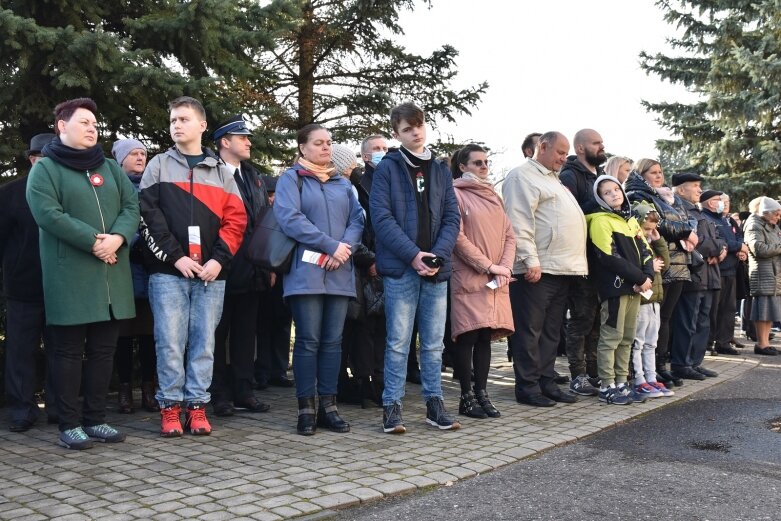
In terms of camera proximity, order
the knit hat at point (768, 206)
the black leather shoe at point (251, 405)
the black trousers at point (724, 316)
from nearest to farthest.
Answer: the black leather shoe at point (251, 405)
the black trousers at point (724, 316)
the knit hat at point (768, 206)

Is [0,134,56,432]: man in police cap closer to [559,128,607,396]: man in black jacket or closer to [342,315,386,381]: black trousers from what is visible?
[342,315,386,381]: black trousers

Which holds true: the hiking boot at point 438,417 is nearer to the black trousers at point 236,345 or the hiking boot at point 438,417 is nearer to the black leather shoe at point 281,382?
the black trousers at point 236,345

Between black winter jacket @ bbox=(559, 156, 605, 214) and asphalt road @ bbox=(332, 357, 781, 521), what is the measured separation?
209 centimetres

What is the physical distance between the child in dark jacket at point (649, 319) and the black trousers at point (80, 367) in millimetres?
4547

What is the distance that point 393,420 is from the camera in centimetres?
575

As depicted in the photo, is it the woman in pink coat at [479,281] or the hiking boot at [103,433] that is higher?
the woman in pink coat at [479,281]

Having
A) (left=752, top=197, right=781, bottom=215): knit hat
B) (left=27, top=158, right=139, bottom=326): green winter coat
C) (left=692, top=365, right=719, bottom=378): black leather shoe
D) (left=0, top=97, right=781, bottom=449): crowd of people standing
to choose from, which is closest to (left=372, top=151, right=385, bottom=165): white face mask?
(left=0, top=97, right=781, bottom=449): crowd of people standing

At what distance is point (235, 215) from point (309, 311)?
919mm

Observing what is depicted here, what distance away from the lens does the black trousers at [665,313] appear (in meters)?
8.32

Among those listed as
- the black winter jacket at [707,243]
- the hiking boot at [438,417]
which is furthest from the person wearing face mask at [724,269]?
the hiking boot at [438,417]

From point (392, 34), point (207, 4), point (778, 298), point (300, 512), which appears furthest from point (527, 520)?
point (392, 34)

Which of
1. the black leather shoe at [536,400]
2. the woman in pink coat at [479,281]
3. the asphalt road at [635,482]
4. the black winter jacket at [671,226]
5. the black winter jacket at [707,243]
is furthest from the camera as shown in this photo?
the black winter jacket at [707,243]

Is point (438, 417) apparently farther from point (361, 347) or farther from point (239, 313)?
point (239, 313)

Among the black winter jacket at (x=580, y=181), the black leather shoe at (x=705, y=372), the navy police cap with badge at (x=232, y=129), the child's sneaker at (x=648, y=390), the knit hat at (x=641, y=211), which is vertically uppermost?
the navy police cap with badge at (x=232, y=129)
